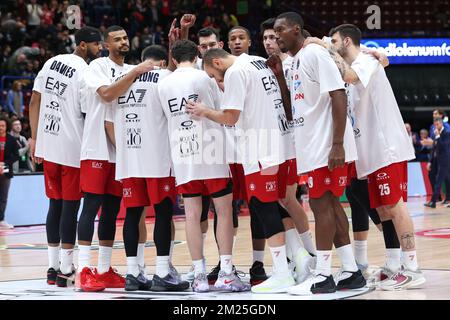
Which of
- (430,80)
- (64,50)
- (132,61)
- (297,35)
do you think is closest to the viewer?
(297,35)

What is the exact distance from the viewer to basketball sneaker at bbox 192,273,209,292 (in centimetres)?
722

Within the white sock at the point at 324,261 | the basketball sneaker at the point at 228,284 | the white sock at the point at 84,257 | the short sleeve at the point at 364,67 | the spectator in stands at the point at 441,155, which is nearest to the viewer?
the white sock at the point at 324,261

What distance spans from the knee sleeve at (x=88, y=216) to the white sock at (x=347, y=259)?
2144 millimetres

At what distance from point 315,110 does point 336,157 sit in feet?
1.45

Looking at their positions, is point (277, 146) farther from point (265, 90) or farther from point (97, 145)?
point (97, 145)

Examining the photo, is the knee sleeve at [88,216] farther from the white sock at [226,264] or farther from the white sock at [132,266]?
the white sock at [226,264]

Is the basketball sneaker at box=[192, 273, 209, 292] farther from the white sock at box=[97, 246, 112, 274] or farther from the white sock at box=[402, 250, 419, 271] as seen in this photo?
the white sock at box=[402, 250, 419, 271]

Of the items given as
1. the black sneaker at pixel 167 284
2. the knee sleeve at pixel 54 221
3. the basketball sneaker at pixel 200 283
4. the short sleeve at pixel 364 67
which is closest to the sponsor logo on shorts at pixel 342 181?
the short sleeve at pixel 364 67

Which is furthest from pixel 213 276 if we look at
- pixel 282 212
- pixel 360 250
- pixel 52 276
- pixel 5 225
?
pixel 5 225

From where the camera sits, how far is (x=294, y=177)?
7770 millimetres

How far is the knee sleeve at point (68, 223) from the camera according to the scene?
7809mm

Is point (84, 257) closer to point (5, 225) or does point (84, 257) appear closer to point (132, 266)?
point (132, 266)

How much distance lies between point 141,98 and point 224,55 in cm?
79
